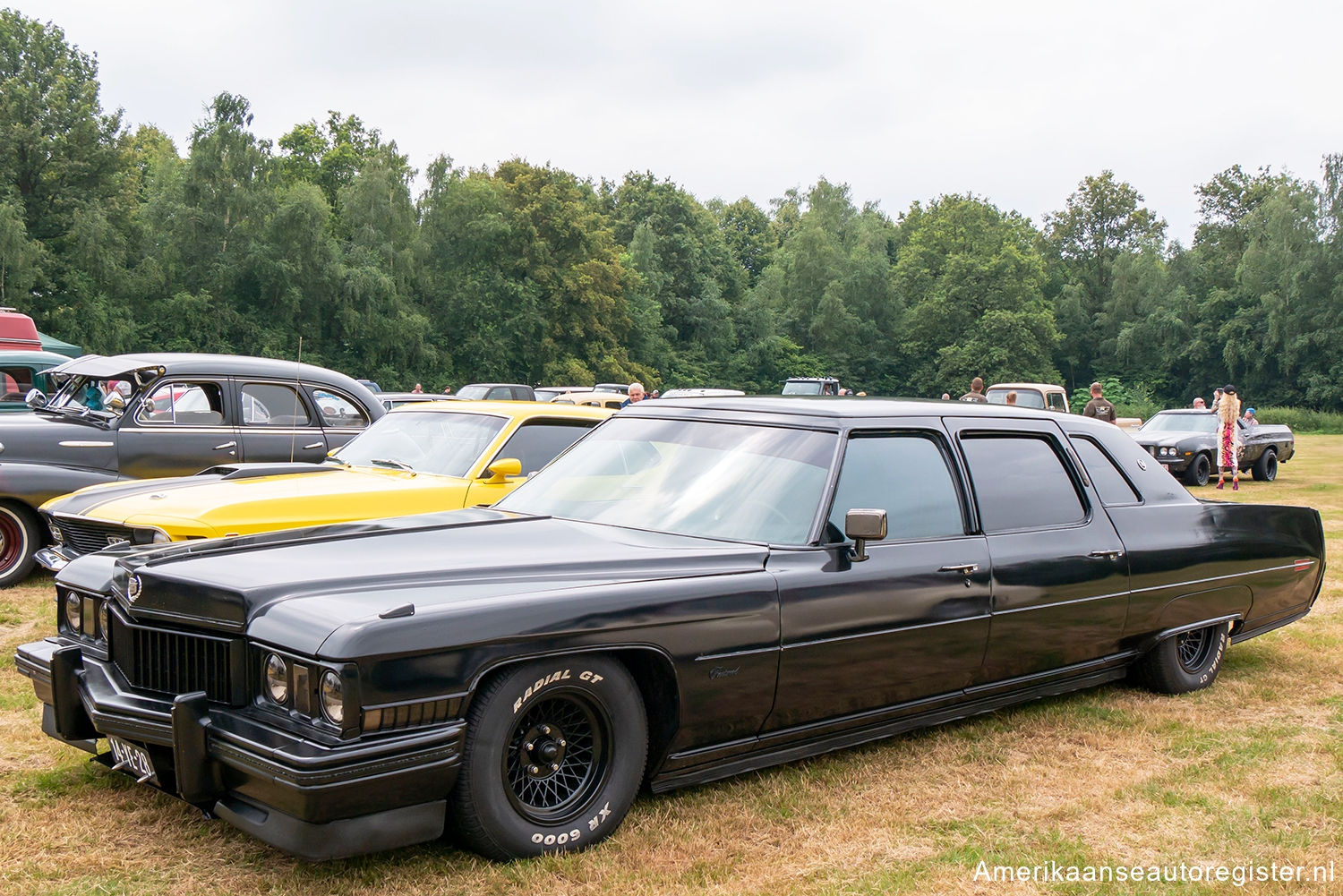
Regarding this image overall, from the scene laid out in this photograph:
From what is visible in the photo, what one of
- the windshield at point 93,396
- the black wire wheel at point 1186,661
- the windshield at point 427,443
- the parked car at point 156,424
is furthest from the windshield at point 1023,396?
the windshield at point 93,396

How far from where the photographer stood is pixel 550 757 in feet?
11.1

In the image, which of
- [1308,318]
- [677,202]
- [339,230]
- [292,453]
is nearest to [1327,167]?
[1308,318]

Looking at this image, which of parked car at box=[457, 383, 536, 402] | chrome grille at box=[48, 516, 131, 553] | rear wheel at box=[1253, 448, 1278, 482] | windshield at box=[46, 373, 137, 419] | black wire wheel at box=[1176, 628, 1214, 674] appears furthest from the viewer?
parked car at box=[457, 383, 536, 402]

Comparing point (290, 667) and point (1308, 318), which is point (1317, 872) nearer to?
point (290, 667)

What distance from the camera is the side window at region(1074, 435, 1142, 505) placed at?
5.38 metres

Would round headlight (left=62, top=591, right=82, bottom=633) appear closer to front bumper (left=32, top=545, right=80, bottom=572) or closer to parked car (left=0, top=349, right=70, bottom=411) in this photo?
front bumper (left=32, top=545, right=80, bottom=572)

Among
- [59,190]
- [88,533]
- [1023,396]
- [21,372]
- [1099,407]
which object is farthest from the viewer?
[59,190]

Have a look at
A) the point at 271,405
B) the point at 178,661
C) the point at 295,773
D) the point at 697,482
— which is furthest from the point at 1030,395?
the point at 295,773

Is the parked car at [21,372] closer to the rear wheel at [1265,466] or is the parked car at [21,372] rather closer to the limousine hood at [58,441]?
the limousine hood at [58,441]

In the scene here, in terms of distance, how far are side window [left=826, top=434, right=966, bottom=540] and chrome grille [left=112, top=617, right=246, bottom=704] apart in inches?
85.3

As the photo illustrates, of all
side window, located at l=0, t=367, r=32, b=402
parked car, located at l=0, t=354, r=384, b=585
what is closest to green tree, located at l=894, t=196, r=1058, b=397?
side window, located at l=0, t=367, r=32, b=402

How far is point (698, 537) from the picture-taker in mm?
4180

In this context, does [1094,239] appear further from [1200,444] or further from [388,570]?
[388,570]

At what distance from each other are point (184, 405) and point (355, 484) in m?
3.17
